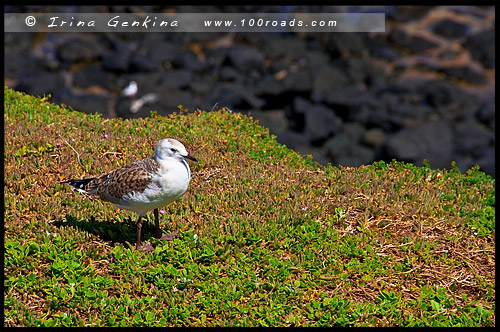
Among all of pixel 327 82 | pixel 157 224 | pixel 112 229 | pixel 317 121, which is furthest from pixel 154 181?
pixel 327 82

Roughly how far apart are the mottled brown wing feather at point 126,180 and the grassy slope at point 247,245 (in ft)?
2.44

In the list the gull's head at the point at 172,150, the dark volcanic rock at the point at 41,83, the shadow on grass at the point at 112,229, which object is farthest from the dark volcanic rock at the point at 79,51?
the gull's head at the point at 172,150

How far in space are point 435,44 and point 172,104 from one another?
13505 millimetres

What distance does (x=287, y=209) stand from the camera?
30.8ft

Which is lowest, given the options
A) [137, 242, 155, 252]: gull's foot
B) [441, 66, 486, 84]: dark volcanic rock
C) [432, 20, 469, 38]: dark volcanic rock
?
[137, 242, 155, 252]: gull's foot

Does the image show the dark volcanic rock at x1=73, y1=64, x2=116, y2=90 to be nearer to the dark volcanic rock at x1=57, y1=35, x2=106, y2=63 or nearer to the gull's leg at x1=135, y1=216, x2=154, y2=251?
the dark volcanic rock at x1=57, y1=35, x2=106, y2=63

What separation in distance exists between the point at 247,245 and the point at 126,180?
2140mm

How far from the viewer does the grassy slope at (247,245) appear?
7539 mm

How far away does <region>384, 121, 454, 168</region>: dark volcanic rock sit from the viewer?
18625 mm

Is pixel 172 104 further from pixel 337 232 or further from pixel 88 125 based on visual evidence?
pixel 337 232

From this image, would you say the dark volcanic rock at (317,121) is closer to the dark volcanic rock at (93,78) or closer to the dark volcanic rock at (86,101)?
the dark volcanic rock at (86,101)

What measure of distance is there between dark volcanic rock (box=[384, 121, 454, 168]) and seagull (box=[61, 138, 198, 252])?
1241 centimetres

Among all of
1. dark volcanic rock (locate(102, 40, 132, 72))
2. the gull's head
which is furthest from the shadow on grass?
dark volcanic rock (locate(102, 40, 132, 72))
